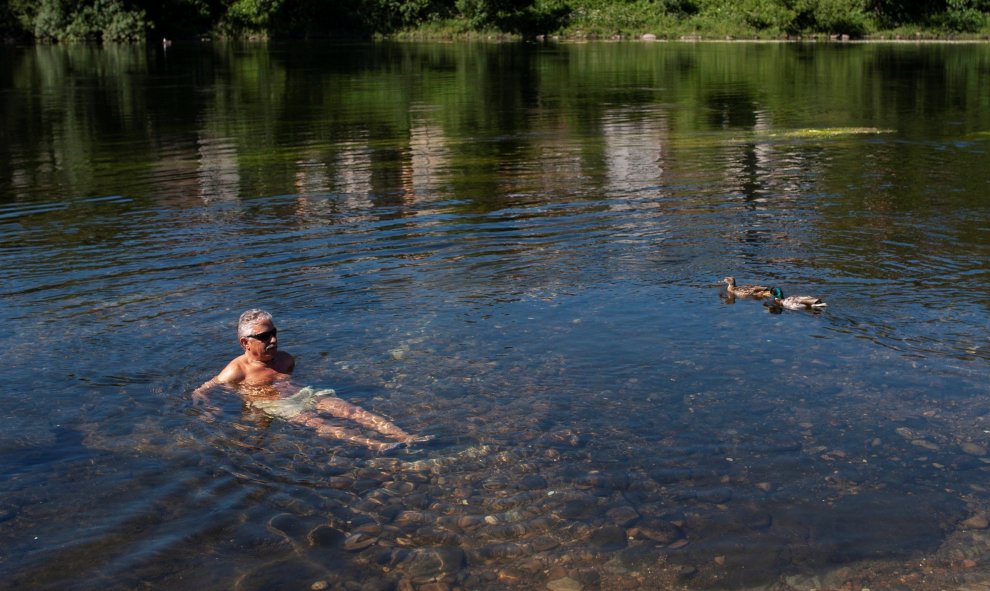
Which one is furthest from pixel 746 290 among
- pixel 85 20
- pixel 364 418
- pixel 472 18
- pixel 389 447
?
pixel 85 20

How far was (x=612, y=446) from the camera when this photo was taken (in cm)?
927

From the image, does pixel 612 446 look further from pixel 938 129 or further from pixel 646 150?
pixel 938 129

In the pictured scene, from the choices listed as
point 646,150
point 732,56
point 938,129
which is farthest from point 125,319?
point 732,56

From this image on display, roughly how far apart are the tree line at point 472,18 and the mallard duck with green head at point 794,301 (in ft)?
234

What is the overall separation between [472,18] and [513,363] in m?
83.4

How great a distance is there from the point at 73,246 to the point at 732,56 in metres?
51.7

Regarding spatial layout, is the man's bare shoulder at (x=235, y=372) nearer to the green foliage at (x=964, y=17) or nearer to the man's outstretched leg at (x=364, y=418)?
the man's outstretched leg at (x=364, y=418)

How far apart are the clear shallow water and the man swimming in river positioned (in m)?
0.25

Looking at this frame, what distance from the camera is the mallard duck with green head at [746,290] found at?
12.8 metres

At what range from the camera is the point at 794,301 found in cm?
1255

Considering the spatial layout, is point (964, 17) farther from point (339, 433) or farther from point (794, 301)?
point (339, 433)

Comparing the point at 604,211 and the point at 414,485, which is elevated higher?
the point at 604,211

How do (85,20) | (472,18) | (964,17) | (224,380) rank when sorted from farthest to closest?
(472,18), (85,20), (964,17), (224,380)

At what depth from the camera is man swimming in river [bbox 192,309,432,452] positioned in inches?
389
